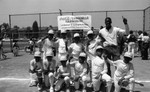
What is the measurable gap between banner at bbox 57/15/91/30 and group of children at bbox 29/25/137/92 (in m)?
8.39

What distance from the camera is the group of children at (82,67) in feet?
16.5

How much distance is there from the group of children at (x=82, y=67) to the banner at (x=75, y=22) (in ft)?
27.5

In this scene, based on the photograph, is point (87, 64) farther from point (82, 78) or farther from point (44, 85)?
point (44, 85)

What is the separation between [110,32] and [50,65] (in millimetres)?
2244

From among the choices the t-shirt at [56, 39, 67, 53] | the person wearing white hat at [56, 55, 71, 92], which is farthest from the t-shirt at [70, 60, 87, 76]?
the t-shirt at [56, 39, 67, 53]

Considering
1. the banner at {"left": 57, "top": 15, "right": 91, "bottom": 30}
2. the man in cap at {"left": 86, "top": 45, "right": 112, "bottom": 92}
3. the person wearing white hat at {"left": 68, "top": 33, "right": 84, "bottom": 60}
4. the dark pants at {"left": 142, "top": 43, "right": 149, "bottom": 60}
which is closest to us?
the man in cap at {"left": 86, "top": 45, "right": 112, "bottom": 92}

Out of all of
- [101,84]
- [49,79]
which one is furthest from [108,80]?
[49,79]

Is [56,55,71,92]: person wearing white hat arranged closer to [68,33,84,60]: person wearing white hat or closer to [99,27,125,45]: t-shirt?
[68,33,84,60]: person wearing white hat

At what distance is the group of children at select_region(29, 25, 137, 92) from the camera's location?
504cm

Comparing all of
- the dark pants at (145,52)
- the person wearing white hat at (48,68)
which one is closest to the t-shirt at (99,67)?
the person wearing white hat at (48,68)

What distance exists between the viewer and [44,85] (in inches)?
237

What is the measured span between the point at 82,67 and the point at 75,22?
31.8ft

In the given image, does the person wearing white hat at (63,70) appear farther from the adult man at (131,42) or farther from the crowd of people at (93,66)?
the adult man at (131,42)

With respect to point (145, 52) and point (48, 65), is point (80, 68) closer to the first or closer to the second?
point (48, 65)
